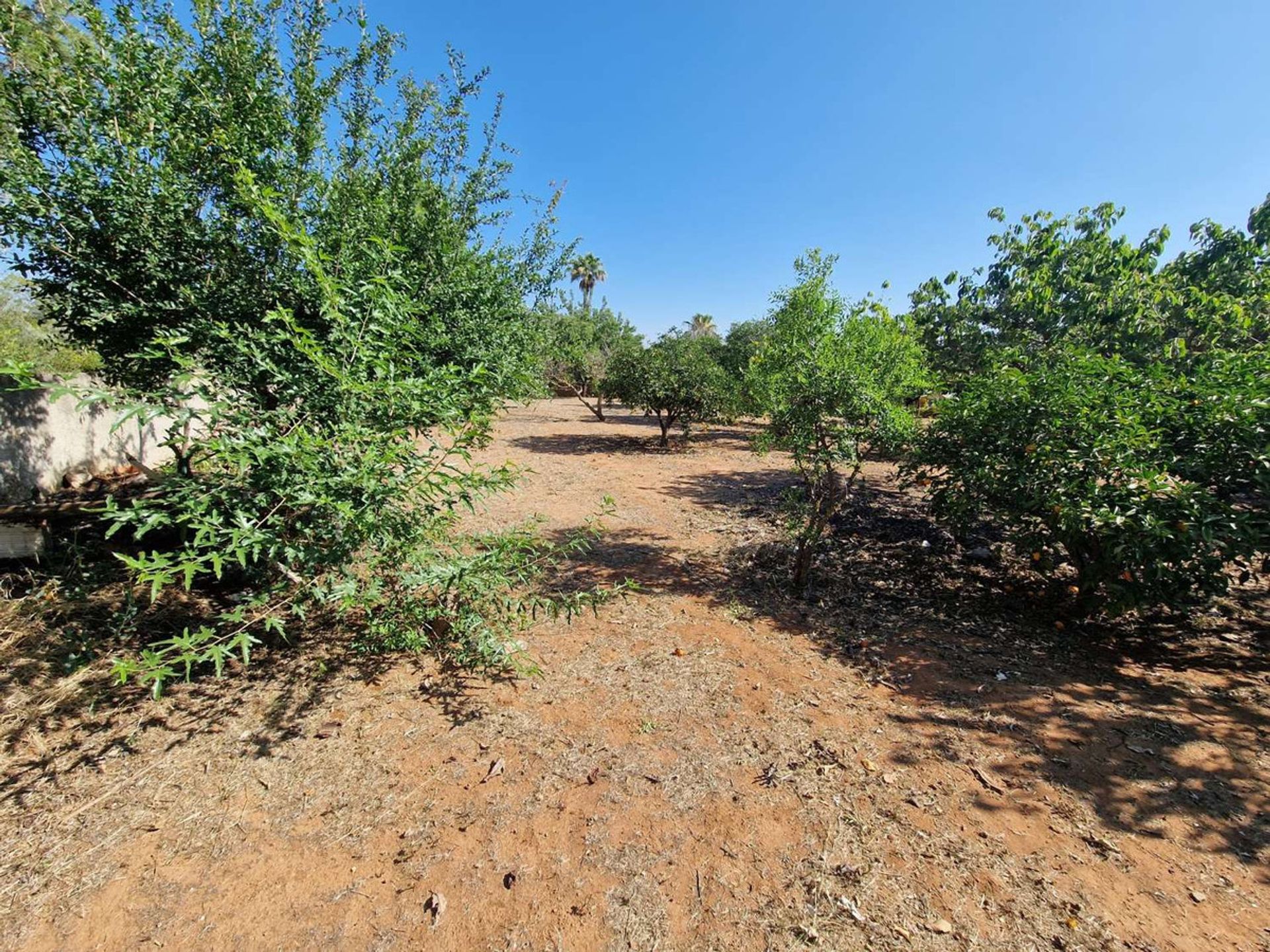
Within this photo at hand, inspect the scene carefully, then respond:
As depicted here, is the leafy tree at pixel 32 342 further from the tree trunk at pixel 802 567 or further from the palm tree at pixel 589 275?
the palm tree at pixel 589 275

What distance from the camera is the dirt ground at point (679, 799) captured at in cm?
192

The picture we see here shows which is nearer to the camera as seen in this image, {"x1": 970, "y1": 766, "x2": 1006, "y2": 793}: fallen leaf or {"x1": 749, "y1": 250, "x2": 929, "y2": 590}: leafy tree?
{"x1": 970, "y1": 766, "x2": 1006, "y2": 793}: fallen leaf

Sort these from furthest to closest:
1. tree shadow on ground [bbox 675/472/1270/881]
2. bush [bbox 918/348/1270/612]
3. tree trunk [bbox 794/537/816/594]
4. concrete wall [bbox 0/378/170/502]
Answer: tree trunk [bbox 794/537/816/594] → concrete wall [bbox 0/378/170/502] → bush [bbox 918/348/1270/612] → tree shadow on ground [bbox 675/472/1270/881]

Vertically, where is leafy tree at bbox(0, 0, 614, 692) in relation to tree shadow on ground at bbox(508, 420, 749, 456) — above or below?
above

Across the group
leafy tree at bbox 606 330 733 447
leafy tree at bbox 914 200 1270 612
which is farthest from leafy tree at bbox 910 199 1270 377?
leafy tree at bbox 606 330 733 447

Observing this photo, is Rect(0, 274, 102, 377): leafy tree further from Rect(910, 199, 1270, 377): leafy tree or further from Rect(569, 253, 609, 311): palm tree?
Rect(569, 253, 609, 311): palm tree

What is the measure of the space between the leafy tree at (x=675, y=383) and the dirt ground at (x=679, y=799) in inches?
403

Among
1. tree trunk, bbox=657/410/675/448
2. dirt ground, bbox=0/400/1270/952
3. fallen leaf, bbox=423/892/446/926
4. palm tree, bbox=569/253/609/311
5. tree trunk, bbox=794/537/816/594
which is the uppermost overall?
palm tree, bbox=569/253/609/311

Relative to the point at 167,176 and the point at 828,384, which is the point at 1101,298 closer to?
the point at 828,384

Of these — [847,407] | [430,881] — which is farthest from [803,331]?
[430,881]

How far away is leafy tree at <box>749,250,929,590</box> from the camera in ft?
14.8

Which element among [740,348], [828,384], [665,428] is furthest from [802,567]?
[740,348]

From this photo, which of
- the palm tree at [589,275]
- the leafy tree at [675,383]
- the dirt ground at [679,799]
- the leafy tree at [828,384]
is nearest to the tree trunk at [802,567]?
the leafy tree at [828,384]

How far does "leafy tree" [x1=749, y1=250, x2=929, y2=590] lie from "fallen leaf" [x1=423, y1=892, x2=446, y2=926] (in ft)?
13.1
